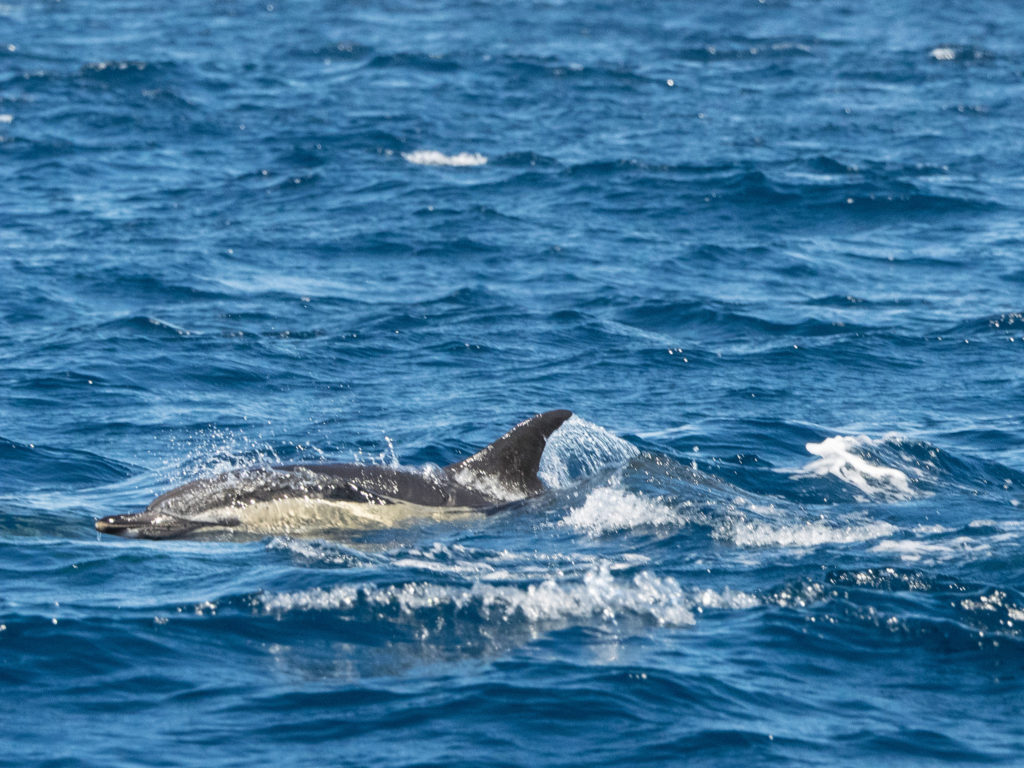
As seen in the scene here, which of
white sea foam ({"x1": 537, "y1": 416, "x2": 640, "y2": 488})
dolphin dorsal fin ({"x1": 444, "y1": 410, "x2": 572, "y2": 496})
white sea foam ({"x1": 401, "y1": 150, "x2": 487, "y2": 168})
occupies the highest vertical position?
white sea foam ({"x1": 401, "y1": 150, "x2": 487, "y2": 168})

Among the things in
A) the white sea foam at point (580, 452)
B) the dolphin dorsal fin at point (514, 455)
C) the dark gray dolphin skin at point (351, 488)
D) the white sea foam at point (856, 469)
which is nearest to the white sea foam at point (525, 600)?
the dark gray dolphin skin at point (351, 488)

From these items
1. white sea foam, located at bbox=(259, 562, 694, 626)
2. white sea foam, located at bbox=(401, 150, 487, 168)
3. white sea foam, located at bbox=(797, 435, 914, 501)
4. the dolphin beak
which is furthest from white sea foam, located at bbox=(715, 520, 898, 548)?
white sea foam, located at bbox=(401, 150, 487, 168)

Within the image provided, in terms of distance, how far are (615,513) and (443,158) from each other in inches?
744

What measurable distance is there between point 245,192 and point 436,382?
10913 millimetres

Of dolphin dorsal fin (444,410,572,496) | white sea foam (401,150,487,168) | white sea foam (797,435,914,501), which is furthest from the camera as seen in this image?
white sea foam (401,150,487,168)

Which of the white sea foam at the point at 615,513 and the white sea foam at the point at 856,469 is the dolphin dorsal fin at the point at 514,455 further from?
the white sea foam at the point at 856,469

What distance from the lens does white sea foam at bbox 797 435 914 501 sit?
1493 centimetres

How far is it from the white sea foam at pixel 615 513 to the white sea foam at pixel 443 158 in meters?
17.7

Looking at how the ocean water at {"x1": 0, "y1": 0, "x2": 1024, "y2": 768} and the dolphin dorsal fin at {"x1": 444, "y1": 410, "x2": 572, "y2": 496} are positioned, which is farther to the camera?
the dolphin dorsal fin at {"x1": 444, "y1": 410, "x2": 572, "y2": 496}

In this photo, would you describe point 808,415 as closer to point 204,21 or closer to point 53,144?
point 53,144

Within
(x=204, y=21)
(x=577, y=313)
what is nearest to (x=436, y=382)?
(x=577, y=313)

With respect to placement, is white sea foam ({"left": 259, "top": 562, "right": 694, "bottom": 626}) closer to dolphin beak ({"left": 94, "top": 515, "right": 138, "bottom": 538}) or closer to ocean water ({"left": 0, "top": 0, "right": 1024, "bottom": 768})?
ocean water ({"left": 0, "top": 0, "right": 1024, "bottom": 768})

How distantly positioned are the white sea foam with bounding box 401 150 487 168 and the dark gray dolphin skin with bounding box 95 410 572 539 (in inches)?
687

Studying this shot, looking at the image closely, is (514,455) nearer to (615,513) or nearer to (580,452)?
(615,513)
